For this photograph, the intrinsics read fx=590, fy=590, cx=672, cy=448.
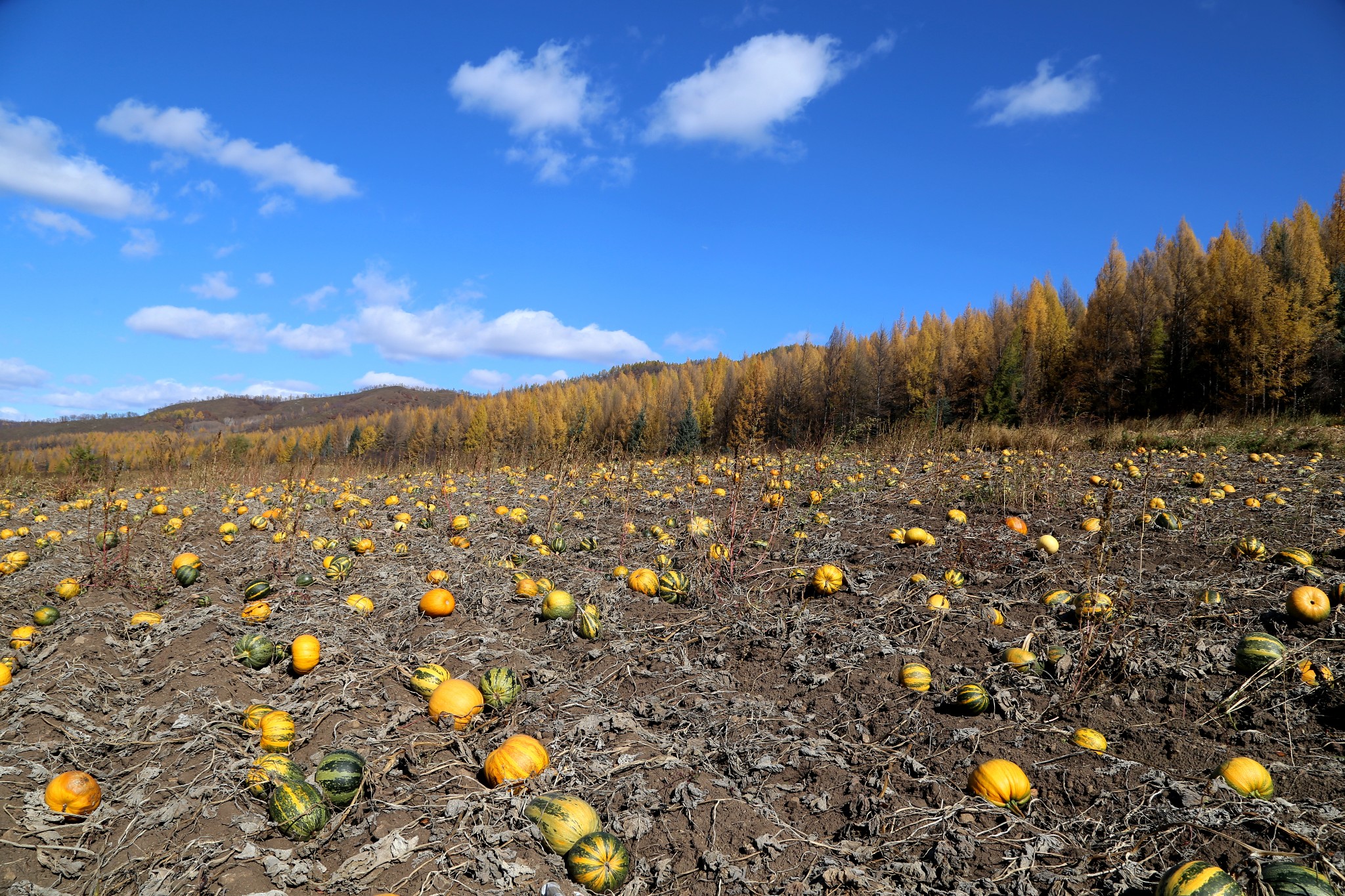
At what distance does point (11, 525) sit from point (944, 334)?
163ft

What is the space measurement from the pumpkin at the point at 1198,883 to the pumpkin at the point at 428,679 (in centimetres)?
325

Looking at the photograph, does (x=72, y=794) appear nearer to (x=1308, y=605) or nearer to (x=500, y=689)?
(x=500, y=689)

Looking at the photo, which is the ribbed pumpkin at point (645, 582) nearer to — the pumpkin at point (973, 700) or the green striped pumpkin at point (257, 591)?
the pumpkin at point (973, 700)

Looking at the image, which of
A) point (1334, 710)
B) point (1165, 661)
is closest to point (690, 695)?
point (1165, 661)

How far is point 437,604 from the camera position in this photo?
444 cm

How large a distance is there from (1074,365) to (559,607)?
4280cm

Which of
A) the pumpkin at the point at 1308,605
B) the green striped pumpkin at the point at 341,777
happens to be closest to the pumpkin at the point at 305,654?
the green striped pumpkin at the point at 341,777

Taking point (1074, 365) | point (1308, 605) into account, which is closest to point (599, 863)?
point (1308, 605)

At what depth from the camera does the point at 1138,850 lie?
82.3 inches

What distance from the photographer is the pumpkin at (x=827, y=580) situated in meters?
4.64

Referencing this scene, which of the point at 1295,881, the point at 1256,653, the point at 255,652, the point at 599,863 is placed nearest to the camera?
the point at 1295,881

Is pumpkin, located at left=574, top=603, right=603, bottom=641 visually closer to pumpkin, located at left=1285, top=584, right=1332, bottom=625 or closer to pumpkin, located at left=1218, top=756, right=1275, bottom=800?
pumpkin, located at left=1218, top=756, right=1275, bottom=800

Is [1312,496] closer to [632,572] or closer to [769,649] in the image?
[769,649]

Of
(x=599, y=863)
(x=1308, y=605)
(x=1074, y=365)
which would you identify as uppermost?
(x=1074, y=365)
